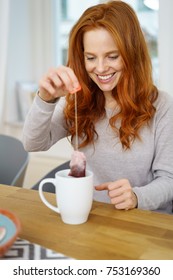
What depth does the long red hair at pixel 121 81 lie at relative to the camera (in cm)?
123

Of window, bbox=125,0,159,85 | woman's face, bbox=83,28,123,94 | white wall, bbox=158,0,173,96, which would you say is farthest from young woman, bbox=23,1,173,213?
window, bbox=125,0,159,85

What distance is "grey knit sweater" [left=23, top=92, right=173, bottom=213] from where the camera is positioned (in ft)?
3.96

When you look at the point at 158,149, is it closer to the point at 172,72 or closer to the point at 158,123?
the point at 158,123

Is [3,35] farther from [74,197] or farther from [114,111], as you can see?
[74,197]

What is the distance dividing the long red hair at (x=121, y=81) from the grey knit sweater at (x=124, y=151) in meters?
0.03

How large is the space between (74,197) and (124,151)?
51cm

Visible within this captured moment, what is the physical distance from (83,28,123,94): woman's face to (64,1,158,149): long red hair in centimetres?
2

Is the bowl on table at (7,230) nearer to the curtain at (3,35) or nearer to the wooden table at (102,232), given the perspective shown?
the wooden table at (102,232)

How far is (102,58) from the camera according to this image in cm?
123

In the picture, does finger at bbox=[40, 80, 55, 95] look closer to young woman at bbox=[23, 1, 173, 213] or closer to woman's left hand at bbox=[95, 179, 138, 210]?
young woman at bbox=[23, 1, 173, 213]

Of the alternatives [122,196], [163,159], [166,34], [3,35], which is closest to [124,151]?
[163,159]

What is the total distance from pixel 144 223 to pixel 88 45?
63 cm

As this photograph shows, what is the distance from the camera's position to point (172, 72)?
6.79 feet

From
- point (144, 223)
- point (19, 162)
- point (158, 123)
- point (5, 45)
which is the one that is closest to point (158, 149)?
point (158, 123)
